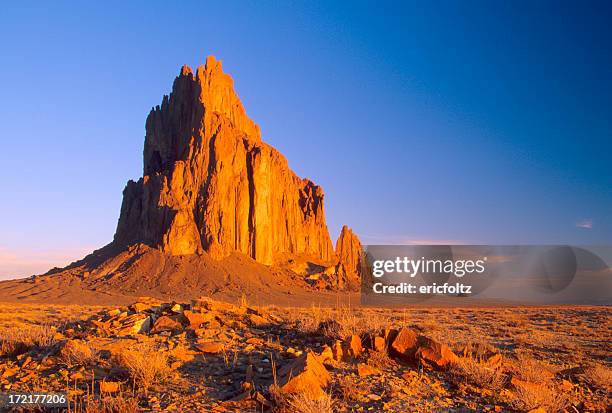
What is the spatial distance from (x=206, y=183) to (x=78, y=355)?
265 ft

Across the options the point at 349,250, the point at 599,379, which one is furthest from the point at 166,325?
the point at 349,250

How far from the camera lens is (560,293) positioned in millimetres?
101000

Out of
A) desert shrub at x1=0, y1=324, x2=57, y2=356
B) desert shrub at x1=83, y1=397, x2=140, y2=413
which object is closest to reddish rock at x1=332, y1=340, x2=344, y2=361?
desert shrub at x1=83, y1=397, x2=140, y2=413

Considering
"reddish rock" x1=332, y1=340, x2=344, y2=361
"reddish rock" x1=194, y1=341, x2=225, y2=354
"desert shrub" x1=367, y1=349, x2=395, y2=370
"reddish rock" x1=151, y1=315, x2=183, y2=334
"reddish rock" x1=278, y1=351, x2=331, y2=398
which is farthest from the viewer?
"reddish rock" x1=151, y1=315, x2=183, y2=334

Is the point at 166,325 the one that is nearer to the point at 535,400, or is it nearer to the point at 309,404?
the point at 309,404

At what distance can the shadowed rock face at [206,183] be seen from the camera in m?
84.0

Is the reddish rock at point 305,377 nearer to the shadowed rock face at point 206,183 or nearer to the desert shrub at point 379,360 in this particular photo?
the desert shrub at point 379,360

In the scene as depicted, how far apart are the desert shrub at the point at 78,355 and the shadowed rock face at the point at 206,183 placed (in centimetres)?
Result: 7426

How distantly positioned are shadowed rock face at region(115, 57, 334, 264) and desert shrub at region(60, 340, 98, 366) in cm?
7426

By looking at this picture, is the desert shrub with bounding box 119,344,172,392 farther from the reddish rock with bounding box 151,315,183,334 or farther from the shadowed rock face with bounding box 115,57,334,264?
the shadowed rock face with bounding box 115,57,334,264

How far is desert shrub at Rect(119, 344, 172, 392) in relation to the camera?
7.22 meters

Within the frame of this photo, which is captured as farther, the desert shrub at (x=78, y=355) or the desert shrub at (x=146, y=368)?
the desert shrub at (x=78, y=355)

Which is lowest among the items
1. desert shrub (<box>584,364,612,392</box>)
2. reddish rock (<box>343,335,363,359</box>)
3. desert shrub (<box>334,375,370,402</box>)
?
desert shrub (<box>584,364,612,392</box>)

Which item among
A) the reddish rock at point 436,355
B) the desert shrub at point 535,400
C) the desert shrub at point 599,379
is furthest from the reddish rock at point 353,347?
the desert shrub at point 599,379
